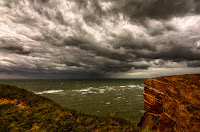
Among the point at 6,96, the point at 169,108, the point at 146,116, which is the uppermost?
the point at 6,96

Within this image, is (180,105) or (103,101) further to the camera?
(103,101)

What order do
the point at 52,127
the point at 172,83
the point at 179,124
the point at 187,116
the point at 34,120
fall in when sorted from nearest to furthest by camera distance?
the point at 52,127
the point at 34,120
the point at 187,116
the point at 179,124
the point at 172,83

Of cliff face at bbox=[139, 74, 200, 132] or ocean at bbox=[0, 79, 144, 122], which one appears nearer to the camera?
cliff face at bbox=[139, 74, 200, 132]

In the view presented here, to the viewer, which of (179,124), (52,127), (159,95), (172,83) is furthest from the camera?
(159,95)

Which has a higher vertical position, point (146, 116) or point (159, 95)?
point (159, 95)

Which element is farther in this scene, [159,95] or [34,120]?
[159,95]

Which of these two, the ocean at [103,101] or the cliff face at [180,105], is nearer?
the cliff face at [180,105]

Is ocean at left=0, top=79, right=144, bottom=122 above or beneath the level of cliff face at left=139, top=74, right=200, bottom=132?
beneath

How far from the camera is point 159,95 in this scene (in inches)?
527

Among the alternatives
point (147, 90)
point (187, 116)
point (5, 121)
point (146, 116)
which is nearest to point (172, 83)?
point (187, 116)

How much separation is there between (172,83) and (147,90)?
5053mm

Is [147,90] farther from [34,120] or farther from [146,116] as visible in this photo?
[34,120]

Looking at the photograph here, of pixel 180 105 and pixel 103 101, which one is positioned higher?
pixel 180 105

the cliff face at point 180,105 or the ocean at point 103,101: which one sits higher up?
the cliff face at point 180,105
